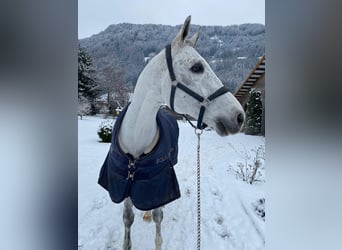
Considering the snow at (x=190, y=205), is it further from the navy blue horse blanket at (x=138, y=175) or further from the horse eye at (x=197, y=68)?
the horse eye at (x=197, y=68)

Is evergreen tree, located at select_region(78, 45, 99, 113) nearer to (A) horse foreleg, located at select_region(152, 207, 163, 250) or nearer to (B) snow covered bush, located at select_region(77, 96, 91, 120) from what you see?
(B) snow covered bush, located at select_region(77, 96, 91, 120)

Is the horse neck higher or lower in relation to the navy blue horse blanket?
higher

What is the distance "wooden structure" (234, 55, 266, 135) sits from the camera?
55cm

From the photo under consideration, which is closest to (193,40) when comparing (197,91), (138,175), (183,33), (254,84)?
(183,33)

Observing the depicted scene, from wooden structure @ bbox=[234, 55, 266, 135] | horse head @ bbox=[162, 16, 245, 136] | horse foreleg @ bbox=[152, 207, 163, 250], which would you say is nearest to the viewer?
wooden structure @ bbox=[234, 55, 266, 135]

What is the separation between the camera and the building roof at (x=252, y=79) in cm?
57

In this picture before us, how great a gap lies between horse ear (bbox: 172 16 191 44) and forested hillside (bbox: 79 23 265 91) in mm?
16

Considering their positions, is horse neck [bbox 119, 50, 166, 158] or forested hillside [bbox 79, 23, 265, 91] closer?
forested hillside [bbox 79, 23, 265, 91]

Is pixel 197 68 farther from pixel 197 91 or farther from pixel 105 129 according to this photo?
pixel 105 129

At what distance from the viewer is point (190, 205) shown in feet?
4.14

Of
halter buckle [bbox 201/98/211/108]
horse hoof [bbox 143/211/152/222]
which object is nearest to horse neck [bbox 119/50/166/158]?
halter buckle [bbox 201/98/211/108]
